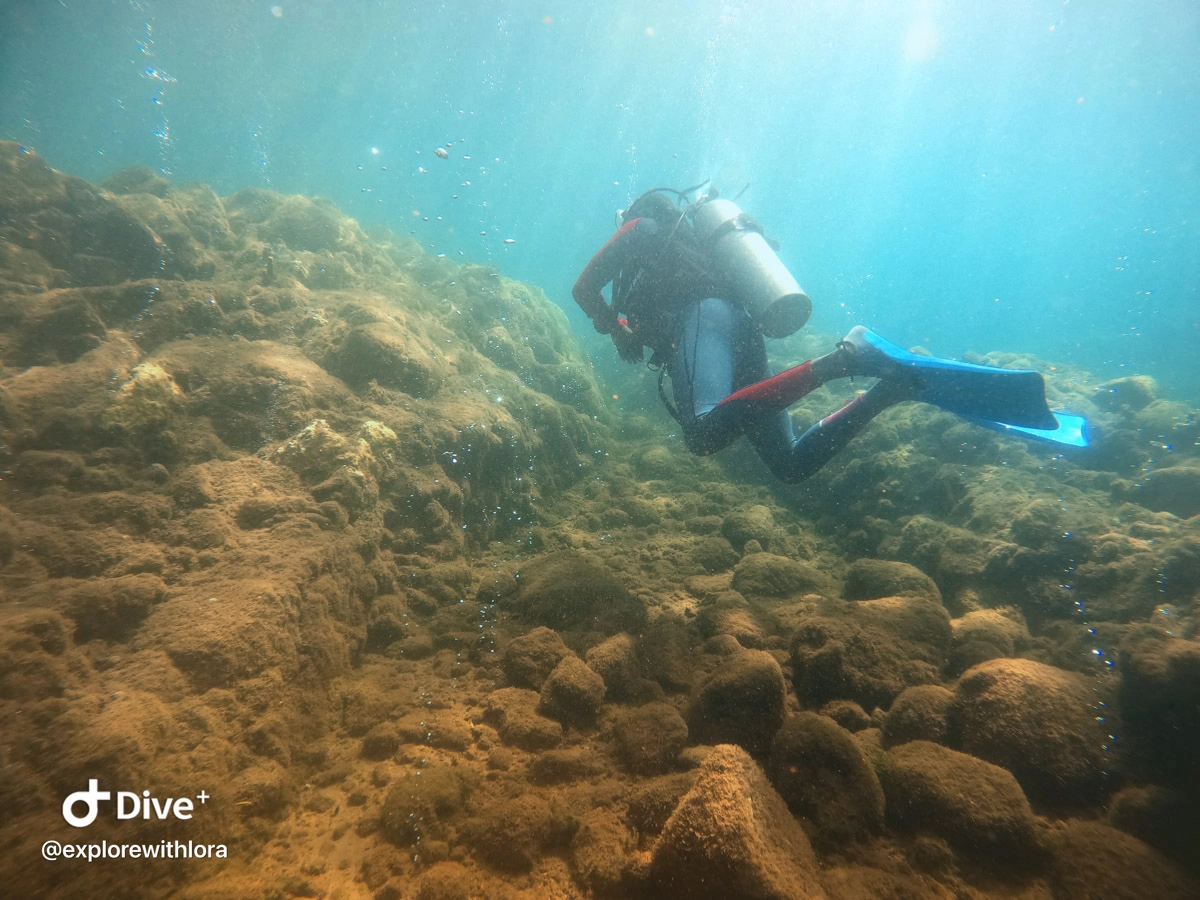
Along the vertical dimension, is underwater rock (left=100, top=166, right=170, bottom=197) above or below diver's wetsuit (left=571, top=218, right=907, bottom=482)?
above

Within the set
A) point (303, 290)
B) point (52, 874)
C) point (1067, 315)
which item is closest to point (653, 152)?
point (1067, 315)

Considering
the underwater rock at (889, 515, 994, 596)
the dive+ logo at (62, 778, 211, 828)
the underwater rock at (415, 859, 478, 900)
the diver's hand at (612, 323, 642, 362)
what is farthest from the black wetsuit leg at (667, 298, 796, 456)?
the dive+ logo at (62, 778, 211, 828)

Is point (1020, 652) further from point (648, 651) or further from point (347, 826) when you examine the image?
point (347, 826)

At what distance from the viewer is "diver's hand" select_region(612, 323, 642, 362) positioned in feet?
16.8

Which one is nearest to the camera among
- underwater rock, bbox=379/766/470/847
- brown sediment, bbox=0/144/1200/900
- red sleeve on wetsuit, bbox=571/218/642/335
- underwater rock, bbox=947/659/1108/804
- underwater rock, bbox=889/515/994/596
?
brown sediment, bbox=0/144/1200/900

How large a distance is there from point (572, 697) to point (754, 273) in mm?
4300

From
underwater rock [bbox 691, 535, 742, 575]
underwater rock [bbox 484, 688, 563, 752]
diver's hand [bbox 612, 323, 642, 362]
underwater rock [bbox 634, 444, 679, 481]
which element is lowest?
underwater rock [bbox 484, 688, 563, 752]

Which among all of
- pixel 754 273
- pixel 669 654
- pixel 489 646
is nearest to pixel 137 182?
pixel 754 273

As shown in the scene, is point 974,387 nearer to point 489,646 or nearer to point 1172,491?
point 489,646

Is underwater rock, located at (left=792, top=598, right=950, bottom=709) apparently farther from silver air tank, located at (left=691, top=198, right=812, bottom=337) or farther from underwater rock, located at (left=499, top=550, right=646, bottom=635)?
silver air tank, located at (left=691, top=198, right=812, bottom=337)

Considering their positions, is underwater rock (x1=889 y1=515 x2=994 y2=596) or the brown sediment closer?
the brown sediment

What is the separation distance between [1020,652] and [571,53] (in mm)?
75944

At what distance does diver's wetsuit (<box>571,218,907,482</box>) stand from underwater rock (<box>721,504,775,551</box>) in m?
0.96

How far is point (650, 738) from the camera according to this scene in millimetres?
2434
